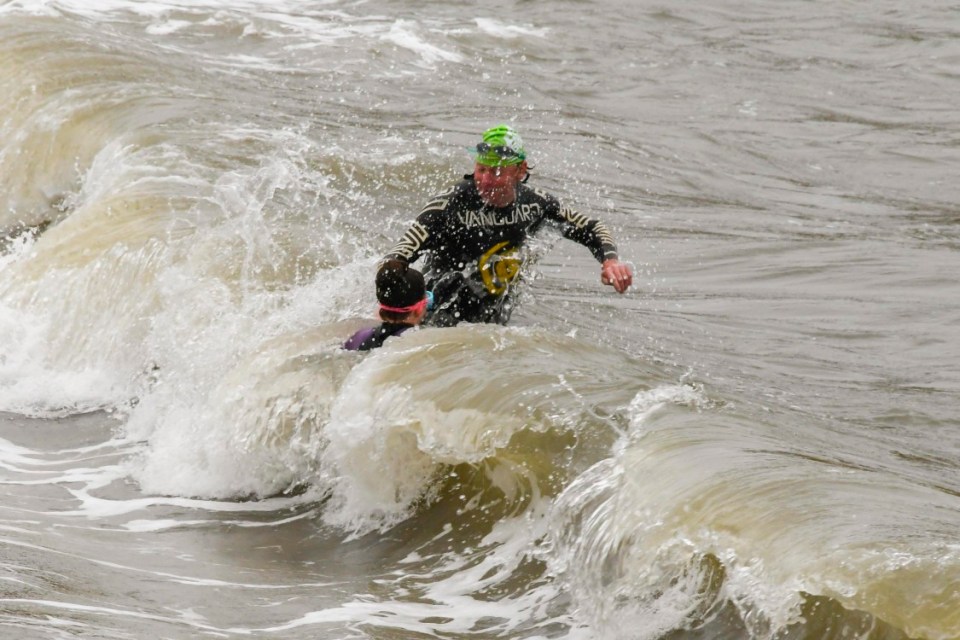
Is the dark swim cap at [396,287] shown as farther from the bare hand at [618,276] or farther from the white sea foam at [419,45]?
the white sea foam at [419,45]

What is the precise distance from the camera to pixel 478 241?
8.28m

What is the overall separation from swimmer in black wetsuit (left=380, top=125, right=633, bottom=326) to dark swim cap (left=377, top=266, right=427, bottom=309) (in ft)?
1.76

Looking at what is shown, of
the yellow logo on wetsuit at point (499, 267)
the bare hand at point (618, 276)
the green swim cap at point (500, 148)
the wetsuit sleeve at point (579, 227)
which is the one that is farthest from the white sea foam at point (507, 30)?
the bare hand at point (618, 276)

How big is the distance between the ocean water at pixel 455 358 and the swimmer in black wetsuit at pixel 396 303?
0.19 meters

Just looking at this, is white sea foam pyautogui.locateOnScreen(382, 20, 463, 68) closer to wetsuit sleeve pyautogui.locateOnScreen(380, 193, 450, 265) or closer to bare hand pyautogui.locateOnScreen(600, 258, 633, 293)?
wetsuit sleeve pyautogui.locateOnScreen(380, 193, 450, 265)

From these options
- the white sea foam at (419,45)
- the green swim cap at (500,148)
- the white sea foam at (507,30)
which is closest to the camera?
the green swim cap at (500,148)

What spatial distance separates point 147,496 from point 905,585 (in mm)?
4083

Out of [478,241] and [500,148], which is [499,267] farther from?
[500,148]

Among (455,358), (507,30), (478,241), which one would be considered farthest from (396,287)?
(507,30)

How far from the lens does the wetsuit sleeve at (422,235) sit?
26.0 ft

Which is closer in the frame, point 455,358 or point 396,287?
point 455,358

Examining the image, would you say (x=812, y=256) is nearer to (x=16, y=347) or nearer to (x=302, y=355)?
(x=302, y=355)

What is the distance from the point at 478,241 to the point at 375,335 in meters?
1.04

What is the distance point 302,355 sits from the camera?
7.76m
